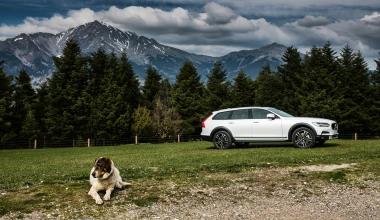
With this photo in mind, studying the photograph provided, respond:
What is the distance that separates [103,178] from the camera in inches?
268

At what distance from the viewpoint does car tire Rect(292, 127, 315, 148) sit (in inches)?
600

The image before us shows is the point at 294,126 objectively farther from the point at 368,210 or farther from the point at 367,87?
the point at 367,87

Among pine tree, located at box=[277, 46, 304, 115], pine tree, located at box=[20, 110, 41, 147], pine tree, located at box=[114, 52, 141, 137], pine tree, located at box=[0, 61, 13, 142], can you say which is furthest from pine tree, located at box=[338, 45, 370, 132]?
pine tree, located at box=[0, 61, 13, 142]

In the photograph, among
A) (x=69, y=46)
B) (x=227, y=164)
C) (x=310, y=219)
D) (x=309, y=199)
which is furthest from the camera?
(x=69, y=46)

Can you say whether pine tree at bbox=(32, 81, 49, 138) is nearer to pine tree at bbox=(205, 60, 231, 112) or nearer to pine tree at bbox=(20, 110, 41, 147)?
pine tree at bbox=(20, 110, 41, 147)

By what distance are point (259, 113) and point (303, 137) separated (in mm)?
2244

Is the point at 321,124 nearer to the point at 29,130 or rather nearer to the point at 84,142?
the point at 84,142

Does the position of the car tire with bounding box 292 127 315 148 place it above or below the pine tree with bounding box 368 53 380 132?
below

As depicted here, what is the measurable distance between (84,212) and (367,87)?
48603mm

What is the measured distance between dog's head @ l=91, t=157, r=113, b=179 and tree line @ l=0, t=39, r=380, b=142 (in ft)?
122

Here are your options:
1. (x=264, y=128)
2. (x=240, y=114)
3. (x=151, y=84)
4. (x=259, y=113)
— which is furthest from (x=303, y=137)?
(x=151, y=84)

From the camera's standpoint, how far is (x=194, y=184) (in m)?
8.03

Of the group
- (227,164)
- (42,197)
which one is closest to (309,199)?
(227,164)

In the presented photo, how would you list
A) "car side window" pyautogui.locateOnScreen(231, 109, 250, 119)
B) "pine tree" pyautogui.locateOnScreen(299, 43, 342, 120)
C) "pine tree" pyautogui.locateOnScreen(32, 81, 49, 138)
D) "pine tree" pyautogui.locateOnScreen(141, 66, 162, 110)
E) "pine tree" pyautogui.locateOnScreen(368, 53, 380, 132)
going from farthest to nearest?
1. "pine tree" pyautogui.locateOnScreen(141, 66, 162, 110)
2. "pine tree" pyautogui.locateOnScreen(32, 81, 49, 138)
3. "pine tree" pyautogui.locateOnScreen(368, 53, 380, 132)
4. "pine tree" pyautogui.locateOnScreen(299, 43, 342, 120)
5. "car side window" pyautogui.locateOnScreen(231, 109, 250, 119)
